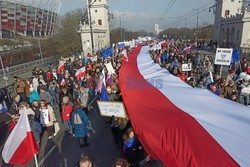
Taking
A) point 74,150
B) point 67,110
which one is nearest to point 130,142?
point 74,150

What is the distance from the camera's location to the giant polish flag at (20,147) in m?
4.47

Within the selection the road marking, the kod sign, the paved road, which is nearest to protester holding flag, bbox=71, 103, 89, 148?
the paved road

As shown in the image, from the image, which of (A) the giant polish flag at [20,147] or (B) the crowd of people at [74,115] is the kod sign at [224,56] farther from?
(A) the giant polish flag at [20,147]

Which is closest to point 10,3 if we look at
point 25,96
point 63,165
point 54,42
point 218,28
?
point 54,42

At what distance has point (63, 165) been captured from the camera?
6434 millimetres

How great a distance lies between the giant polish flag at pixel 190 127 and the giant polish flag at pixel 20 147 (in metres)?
2.06

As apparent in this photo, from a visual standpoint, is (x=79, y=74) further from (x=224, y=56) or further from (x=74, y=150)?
(x=224, y=56)

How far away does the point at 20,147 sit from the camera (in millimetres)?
4496

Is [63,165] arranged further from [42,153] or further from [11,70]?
[11,70]

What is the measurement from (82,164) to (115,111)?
7.71 feet

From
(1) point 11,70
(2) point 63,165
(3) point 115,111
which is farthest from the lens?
(1) point 11,70

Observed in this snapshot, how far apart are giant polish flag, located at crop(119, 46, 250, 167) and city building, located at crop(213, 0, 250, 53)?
3883 cm

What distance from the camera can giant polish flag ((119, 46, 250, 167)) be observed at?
2.75 metres

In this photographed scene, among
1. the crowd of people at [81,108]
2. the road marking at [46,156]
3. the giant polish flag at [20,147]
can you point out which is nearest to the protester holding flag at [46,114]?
the crowd of people at [81,108]
